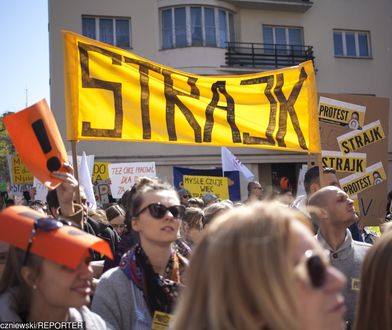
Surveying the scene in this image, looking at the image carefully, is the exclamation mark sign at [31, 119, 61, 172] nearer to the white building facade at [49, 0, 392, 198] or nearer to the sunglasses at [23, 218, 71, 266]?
the sunglasses at [23, 218, 71, 266]

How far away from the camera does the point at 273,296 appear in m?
1.31

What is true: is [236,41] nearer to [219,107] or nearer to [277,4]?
[277,4]

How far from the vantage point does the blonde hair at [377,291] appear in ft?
6.30

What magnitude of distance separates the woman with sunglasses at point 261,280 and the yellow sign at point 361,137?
5.36 m

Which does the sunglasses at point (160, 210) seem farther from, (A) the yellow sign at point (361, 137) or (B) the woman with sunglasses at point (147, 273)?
(A) the yellow sign at point (361, 137)

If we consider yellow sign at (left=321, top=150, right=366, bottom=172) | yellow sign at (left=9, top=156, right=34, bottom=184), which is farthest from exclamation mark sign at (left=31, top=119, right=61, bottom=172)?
yellow sign at (left=9, top=156, right=34, bottom=184)

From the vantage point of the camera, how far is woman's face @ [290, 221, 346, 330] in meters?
1.35

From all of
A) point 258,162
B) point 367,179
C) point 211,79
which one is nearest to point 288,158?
point 258,162

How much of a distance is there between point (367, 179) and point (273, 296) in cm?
574

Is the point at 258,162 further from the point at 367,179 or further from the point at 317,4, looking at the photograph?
the point at 367,179

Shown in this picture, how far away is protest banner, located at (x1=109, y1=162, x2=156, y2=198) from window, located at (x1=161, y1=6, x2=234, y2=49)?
8.64 metres

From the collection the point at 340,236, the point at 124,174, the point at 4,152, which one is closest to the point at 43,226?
the point at 340,236

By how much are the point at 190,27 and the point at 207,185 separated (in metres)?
9.98

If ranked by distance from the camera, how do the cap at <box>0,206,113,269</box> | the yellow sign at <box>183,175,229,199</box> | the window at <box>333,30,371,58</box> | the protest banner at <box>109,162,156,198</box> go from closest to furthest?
the cap at <box>0,206,113,269</box>
the yellow sign at <box>183,175,229,199</box>
the protest banner at <box>109,162,156,198</box>
the window at <box>333,30,371,58</box>
